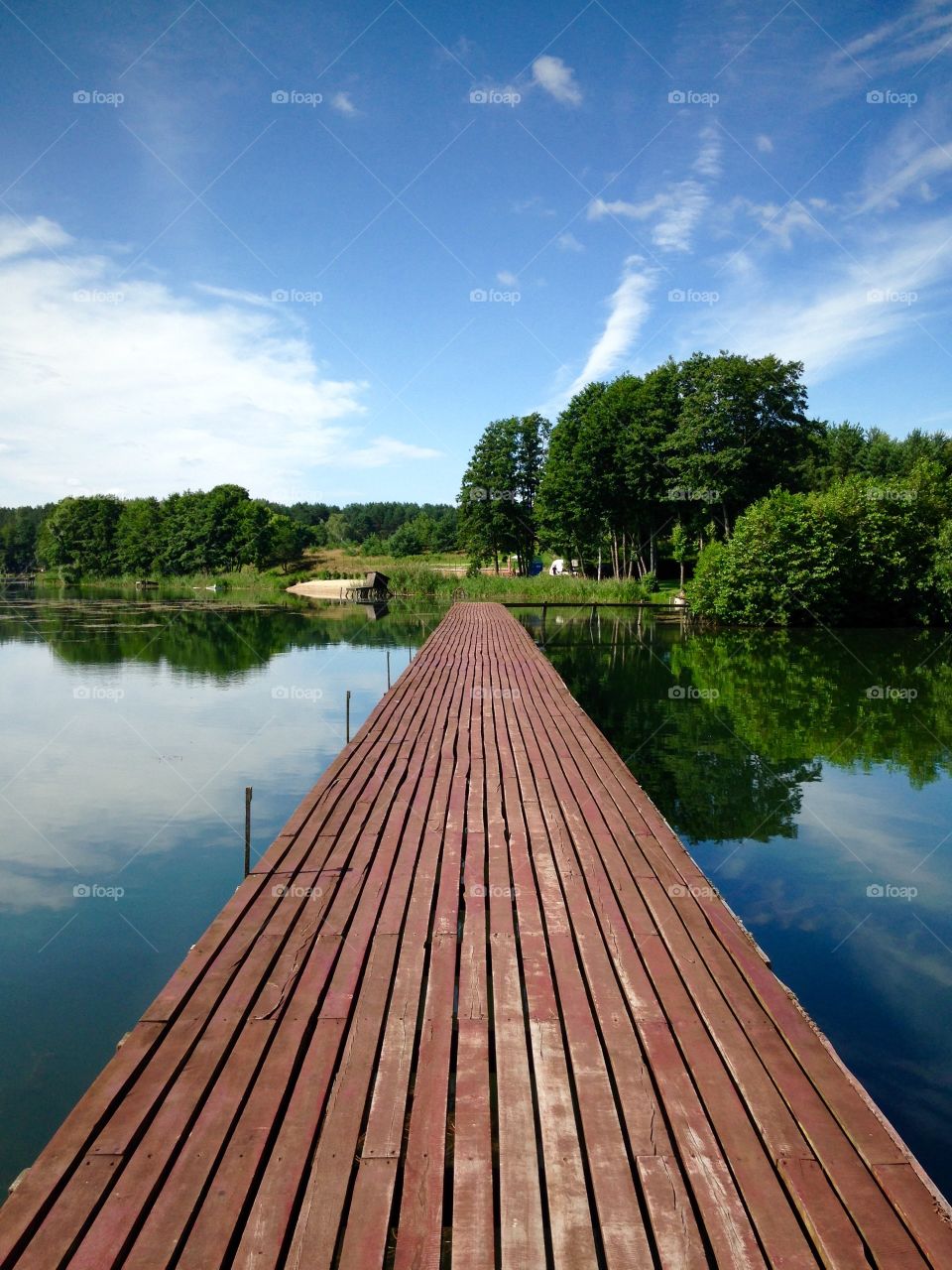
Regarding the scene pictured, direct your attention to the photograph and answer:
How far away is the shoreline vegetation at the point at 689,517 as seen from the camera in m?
32.6

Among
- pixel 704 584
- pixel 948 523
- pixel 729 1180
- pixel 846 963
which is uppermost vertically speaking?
pixel 948 523

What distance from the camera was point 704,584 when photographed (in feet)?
109

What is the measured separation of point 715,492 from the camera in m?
38.2

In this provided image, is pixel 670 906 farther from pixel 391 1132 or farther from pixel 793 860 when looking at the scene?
pixel 793 860

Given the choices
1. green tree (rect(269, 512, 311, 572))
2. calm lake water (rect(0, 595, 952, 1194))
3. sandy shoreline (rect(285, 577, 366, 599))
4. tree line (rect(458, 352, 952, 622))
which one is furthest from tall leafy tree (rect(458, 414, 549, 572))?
calm lake water (rect(0, 595, 952, 1194))

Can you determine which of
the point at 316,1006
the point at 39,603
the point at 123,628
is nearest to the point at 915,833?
the point at 316,1006

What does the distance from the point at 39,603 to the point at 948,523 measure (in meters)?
47.6
